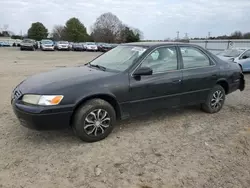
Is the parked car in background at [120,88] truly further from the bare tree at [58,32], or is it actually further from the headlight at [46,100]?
the bare tree at [58,32]

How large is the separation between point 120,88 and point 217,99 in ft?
8.42

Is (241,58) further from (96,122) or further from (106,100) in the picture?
(96,122)

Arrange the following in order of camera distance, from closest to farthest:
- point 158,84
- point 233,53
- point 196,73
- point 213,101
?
point 158,84
point 196,73
point 213,101
point 233,53

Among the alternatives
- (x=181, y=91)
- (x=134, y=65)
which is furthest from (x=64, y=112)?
(x=181, y=91)

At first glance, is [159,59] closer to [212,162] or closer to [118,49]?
[118,49]

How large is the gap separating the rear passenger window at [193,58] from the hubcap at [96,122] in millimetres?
1961

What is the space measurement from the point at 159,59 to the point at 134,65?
60cm

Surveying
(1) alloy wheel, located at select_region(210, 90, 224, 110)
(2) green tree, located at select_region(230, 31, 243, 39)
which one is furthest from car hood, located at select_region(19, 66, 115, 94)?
(2) green tree, located at select_region(230, 31, 243, 39)

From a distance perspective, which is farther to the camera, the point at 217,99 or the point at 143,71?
the point at 217,99

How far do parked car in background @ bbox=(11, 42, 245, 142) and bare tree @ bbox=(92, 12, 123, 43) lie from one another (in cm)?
5699

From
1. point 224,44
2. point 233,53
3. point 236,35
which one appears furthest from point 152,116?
point 236,35

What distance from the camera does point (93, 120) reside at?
12.9 feet

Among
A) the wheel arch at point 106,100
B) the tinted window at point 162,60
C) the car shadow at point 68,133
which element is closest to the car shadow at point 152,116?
the car shadow at point 68,133

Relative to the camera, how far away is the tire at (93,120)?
3.79 meters
